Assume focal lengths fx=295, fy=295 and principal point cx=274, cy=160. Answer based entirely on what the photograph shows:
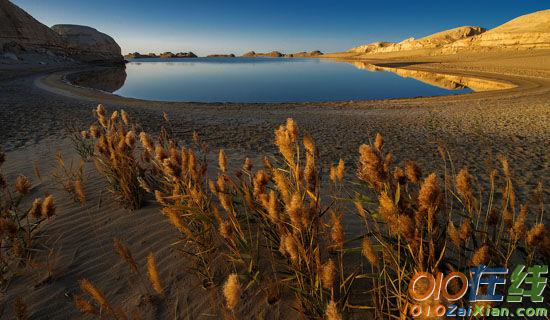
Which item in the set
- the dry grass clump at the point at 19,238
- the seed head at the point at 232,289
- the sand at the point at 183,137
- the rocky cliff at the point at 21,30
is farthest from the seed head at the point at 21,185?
the rocky cliff at the point at 21,30

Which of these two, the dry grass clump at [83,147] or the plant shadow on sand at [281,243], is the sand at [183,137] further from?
the dry grass clump at [83,147]

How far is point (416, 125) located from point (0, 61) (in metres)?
48.0

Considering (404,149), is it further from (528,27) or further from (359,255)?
(528,27)

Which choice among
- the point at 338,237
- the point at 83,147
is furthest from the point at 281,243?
the point at 83,147

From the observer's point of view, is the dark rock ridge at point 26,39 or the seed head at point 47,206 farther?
the dark rock ridge at point 26,39

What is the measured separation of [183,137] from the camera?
30.0 feet

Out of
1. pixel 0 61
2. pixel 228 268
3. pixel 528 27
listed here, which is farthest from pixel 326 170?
pixel 528 27

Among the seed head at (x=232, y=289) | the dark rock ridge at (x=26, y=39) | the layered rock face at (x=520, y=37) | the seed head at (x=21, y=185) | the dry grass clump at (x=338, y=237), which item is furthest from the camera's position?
the layered rock face at (x=520, y=37)

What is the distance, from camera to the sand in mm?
2502

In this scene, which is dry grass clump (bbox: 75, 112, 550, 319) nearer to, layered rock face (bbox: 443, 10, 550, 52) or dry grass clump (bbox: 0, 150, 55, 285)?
dry grass clump (bbox: 0, 150, 55, 285)

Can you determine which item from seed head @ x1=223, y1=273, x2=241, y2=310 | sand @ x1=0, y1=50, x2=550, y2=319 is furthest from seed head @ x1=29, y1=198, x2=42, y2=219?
seed head @ x1=223, y1=273, x2=241, y2=310

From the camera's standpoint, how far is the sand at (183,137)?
8.21 ft

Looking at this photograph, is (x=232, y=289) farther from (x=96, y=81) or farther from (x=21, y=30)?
(x=21, y=30)

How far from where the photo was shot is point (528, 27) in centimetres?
6006
